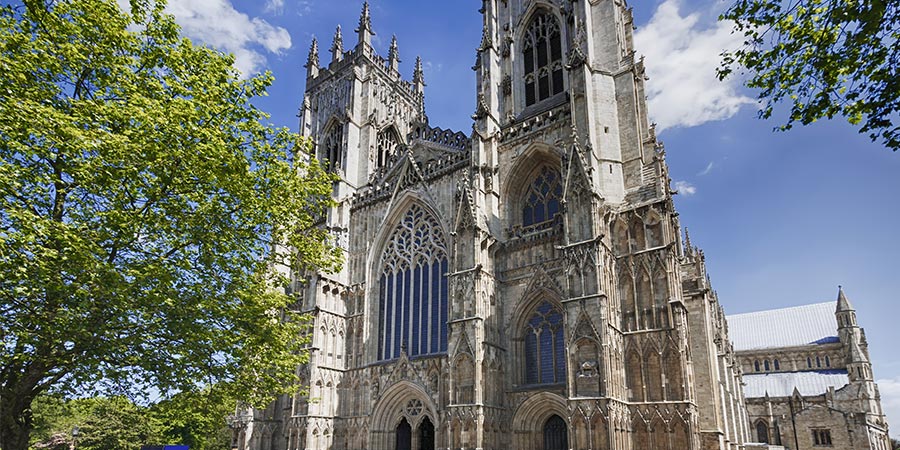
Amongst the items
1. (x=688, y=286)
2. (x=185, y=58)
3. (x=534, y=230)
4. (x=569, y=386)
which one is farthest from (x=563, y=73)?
(x=185, y=58)

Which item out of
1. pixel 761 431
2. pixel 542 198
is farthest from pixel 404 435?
pixel 761 431

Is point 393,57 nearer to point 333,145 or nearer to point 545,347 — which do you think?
point 333,145

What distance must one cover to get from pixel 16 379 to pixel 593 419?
1566cm

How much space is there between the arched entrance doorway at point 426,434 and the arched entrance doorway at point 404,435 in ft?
1.95

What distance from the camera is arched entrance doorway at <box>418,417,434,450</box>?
25.5 metres

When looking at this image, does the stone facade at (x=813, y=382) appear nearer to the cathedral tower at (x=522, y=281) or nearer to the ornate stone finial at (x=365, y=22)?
the cathedral tower at (x=522, y=281)

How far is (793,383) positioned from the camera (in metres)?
54.1

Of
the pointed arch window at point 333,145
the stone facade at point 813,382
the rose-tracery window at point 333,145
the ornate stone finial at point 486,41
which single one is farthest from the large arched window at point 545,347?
the stone facade at point 813,382

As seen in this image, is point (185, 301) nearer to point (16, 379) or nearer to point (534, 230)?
point (16, 379)

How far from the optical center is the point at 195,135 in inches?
451

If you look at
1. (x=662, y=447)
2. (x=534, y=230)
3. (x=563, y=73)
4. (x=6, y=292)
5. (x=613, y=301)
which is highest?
(x=563, y=73)

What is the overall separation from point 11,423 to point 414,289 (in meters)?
18.9

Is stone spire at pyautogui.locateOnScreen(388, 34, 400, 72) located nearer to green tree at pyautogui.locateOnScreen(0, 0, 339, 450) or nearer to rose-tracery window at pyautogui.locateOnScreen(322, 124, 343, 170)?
rose-tracery window at pyautogui.locateOnScreen(322, 124, 343, 170)

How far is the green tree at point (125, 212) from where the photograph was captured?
9.77m
